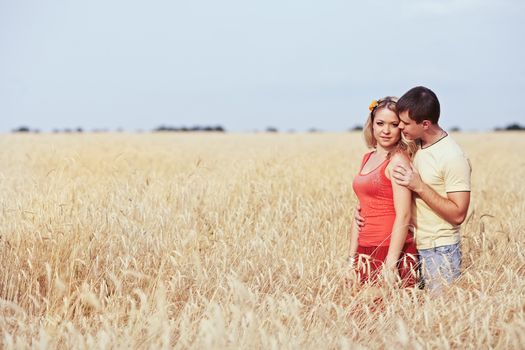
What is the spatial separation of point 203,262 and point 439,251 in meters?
1.51

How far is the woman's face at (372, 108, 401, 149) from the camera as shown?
145 inches

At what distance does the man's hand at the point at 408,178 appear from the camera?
356cm

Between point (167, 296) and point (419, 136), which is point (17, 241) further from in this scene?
point (419, 136)

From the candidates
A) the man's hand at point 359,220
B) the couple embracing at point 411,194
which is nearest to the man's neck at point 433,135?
the couple embracing at point 411,194

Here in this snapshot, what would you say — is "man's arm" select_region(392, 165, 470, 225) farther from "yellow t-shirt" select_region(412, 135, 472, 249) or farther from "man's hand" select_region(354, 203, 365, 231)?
"man's hand" select_region(354, 203, 365, 231)

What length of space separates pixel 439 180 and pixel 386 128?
17.9 inches

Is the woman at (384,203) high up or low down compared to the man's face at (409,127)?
down

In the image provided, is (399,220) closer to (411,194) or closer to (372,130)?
(411,194)

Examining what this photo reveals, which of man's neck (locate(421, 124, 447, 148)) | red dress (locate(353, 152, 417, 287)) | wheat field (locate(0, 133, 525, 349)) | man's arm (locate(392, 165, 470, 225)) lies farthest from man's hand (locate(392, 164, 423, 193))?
wheat field (locate(0, 133, 525, 349))

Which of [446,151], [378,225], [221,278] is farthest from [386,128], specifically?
[221,278]

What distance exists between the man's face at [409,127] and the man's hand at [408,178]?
0.67 feet

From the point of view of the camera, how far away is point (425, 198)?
143 inches

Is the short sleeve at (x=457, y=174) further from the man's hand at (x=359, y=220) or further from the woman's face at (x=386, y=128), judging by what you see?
the man's hand at (x=359, y=220)

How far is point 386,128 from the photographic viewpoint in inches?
145
